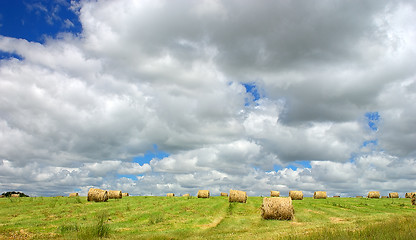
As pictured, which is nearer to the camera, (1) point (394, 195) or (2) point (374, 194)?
(2) point (374, 194)

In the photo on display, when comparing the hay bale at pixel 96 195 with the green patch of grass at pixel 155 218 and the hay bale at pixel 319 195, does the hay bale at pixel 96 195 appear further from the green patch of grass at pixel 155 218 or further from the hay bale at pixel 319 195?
the hay bale at pixel 319 195

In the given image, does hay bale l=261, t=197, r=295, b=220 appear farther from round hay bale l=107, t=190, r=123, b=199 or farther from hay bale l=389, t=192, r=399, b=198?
hay bale l=389, t=192, r=399, b=198

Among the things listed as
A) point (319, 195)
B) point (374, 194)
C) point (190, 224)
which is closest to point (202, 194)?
point (319, 195)

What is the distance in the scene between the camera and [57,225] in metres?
24.5

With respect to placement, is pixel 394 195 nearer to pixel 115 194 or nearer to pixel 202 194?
pixel 202 194

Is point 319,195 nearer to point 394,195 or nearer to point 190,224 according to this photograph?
point 394,195

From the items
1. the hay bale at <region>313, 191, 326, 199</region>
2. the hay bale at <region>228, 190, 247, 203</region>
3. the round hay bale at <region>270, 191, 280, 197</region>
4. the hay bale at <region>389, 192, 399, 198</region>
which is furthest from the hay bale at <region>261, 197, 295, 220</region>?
the hay bale at <region>389, 192, 399, 198</region>

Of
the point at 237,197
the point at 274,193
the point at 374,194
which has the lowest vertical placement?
the point at 237,197

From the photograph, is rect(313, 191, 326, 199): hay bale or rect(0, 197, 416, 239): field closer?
rect(0, 197, 416, 239): field

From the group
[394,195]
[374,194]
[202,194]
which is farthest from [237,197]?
[394,195]

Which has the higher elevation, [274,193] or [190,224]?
[274,193]

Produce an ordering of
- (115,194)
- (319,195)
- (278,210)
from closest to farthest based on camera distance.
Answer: (278,210) → (115,194) → (319,195)

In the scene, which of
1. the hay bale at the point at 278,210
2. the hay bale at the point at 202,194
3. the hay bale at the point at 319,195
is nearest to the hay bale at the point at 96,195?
the hay bale at the point at 202,194

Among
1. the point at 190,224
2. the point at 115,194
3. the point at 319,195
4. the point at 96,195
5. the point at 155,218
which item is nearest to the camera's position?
the point at 190,224
